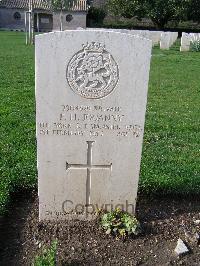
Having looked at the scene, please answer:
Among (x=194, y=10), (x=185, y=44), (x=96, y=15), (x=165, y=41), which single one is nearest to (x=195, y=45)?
(x=185, y=44)

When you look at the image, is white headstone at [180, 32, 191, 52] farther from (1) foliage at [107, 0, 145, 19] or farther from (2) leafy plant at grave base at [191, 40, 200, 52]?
(1) foliage at [107, 0, 145, 19]

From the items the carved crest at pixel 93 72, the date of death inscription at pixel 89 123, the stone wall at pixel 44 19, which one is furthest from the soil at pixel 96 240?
the stone wall at pixel 44 19

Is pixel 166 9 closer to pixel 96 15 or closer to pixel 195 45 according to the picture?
pixel 96 15

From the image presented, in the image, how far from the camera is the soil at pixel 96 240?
343 centimetres

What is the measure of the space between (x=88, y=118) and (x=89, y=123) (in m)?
0.05

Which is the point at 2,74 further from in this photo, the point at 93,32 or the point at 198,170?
the point at 93,32

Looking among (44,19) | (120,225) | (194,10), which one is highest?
(194,10)

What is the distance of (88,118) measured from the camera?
3512 millimetres

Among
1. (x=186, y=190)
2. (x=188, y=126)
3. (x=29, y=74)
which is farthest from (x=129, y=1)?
(x=186, y=190)

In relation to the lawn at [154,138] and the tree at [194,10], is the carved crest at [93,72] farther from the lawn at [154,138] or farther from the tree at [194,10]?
the tree at [194,10]

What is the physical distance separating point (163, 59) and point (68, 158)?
47.9 feet

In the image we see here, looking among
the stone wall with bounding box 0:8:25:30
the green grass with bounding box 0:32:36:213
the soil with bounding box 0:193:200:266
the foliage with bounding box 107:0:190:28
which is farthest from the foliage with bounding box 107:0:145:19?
the soil with bounding box 0:193:200:266

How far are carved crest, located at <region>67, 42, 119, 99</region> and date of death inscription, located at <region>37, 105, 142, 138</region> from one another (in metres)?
0.15

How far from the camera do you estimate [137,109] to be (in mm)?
3502
